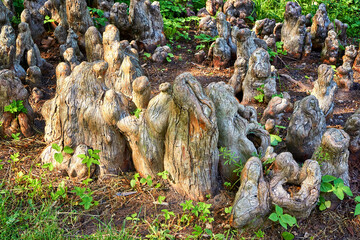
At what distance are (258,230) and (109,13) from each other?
5706 mm

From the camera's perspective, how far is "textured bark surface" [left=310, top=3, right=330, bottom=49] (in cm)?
727

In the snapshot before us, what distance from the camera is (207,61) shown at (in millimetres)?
6895

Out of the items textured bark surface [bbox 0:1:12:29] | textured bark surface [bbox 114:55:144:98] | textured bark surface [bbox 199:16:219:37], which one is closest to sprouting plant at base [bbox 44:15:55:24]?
textured bark surface [bbox 0:1:12:29]

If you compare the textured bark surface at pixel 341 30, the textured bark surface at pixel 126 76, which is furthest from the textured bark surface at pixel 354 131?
the textured bark surface at pixel 341 30

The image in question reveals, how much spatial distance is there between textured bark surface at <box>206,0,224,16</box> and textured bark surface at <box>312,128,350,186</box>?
563cm

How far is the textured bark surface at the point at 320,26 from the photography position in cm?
727

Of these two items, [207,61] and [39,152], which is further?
[207,61]

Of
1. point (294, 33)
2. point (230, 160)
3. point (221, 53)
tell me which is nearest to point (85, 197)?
point (230, 160)

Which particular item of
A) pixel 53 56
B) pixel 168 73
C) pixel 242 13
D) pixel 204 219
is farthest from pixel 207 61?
pixel 204 219

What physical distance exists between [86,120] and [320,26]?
537 cm

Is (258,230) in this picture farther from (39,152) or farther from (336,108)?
(336,108)

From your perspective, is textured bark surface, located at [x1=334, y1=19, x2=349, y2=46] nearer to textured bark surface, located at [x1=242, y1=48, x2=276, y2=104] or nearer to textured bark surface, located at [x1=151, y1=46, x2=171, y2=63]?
textured bark surface, located at [x1=242, y1=48, x2=276, y2=104]

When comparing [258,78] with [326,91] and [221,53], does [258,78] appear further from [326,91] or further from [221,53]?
[221,53]

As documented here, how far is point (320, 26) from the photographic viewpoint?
7285 mm
